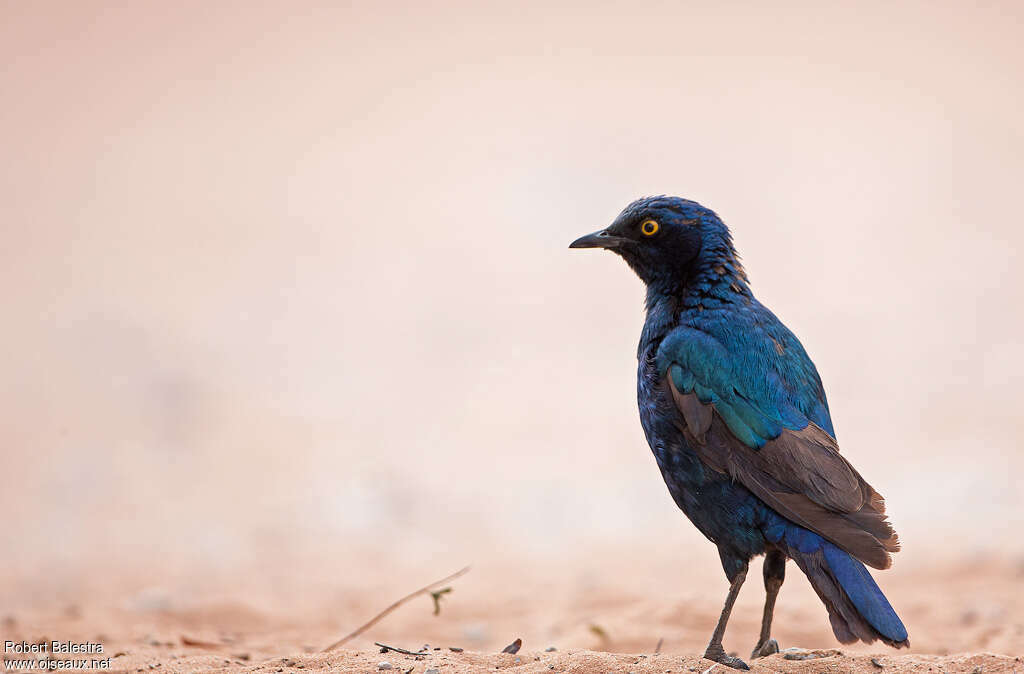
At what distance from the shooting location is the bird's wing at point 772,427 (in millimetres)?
4262

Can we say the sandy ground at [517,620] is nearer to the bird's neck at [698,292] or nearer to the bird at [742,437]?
the bird at [742,437]

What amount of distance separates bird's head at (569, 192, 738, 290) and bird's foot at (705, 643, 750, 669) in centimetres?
163

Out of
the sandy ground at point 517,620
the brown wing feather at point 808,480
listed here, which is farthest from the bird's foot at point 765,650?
the brown wing feather at point 808,480

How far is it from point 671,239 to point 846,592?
187 cm

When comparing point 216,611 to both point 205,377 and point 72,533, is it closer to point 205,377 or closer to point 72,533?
point 72,533

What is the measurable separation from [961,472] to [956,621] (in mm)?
4664

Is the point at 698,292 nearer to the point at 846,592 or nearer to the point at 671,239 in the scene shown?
the point at 671,239

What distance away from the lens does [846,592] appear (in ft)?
13.4

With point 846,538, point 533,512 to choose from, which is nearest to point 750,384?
point 846,538

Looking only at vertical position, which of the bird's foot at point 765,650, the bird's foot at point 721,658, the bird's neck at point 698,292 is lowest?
the bird's foot at point 721,658

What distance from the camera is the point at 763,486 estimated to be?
4.38 m

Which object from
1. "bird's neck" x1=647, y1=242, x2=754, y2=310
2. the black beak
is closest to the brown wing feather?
"bird's neck" x1=647, y1=242, x2=754, y2=310

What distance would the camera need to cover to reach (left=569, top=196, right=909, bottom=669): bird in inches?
165

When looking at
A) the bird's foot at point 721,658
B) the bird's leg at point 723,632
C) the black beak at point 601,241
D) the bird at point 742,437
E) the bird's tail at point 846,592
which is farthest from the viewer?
the black beak at point 601,241
